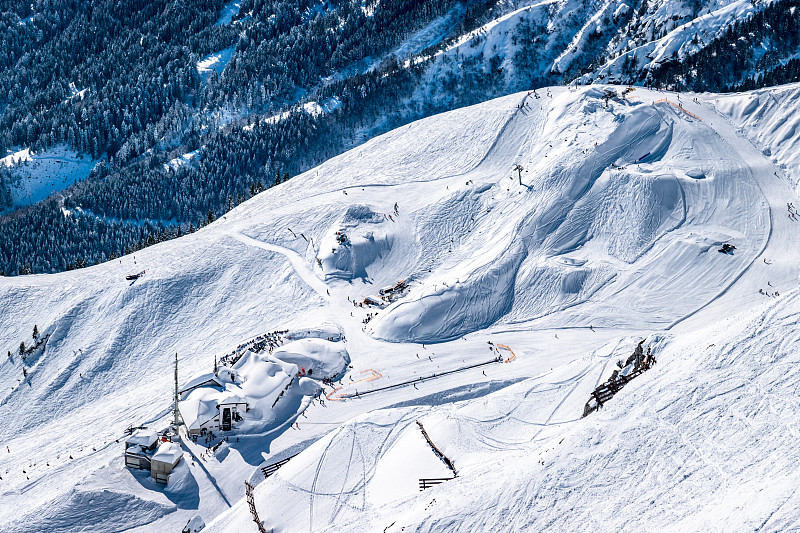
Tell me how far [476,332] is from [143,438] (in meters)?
29.6

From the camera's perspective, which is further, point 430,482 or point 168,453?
point 168,453

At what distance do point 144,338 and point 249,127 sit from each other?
10848 centimetres

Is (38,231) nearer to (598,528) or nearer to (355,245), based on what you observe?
(355,245)

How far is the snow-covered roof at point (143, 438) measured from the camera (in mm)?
49031

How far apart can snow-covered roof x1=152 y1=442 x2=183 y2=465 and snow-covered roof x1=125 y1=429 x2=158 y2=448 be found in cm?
76

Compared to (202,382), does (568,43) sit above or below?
above

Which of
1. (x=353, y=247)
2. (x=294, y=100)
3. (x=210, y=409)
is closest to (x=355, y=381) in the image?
(x=210, y=409)

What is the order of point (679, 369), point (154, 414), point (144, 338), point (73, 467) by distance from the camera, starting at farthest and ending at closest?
1. point (144, 338)
2. point (154, 414)
3. point (73, 467)
4. point (679, 369)

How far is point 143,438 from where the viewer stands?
1943 inches

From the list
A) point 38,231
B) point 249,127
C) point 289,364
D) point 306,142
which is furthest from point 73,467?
point 249,127

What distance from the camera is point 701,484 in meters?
30.5

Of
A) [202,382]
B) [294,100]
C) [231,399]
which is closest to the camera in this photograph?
[231,399]

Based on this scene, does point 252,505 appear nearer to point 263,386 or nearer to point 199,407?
point 199,407

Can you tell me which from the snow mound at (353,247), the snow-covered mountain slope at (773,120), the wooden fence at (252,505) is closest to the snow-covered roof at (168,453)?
the wooden fence at (252,505)
